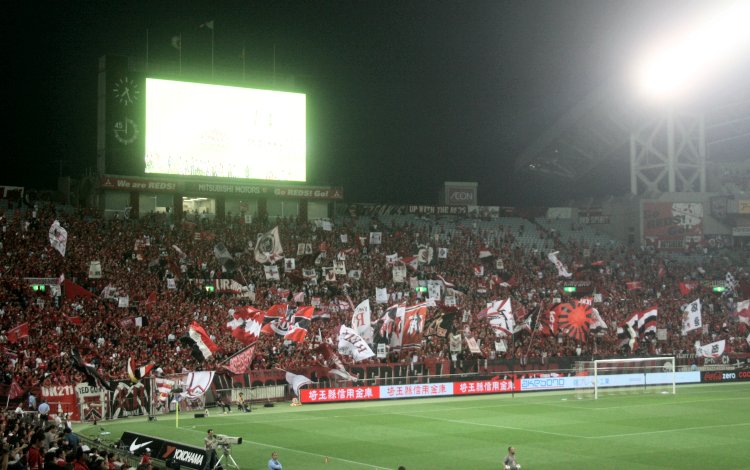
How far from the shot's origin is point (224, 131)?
62875mm

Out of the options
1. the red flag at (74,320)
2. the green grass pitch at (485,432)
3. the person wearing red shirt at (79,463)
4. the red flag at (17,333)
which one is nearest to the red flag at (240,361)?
the green grass pitch at (485,432)

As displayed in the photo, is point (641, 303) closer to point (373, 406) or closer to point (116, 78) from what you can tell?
point (373, 406)

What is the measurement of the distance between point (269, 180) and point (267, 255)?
30.9 ft

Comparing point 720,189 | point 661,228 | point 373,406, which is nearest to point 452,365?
point 373,406

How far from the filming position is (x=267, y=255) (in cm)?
5741

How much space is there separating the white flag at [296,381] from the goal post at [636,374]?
17714 millimetres

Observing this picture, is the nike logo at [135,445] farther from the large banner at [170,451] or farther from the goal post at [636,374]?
the goal post at [636,374]

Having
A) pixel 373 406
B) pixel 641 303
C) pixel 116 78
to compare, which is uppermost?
pixel 116 78

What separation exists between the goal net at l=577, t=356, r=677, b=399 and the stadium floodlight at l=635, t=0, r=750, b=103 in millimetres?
23365

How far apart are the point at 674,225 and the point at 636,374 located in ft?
99.6

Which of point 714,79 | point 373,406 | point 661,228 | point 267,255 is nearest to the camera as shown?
point 373,406

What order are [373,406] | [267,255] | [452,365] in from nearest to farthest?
1. [373,406]
2. [452,365]
3. [267,255]

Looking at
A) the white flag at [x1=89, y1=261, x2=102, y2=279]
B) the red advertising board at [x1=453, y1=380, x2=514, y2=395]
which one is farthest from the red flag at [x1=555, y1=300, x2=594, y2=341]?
the white flag at [x1=89, y1=261, x2=102, y2=279]

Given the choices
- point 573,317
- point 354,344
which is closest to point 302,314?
point 354,344
